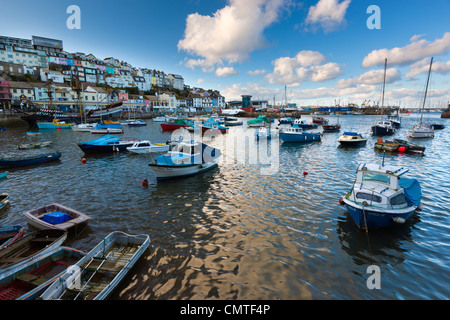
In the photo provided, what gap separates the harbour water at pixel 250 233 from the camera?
781cm

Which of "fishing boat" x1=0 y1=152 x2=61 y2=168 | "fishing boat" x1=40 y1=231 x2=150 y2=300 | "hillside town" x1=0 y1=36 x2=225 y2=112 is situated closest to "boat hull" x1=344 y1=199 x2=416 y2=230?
"fishing boat" x1=40 y1=231 x2=150 y2=300

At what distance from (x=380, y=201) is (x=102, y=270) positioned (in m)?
13.5

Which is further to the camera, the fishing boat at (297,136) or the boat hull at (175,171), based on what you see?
the fishing boat at (297,136)

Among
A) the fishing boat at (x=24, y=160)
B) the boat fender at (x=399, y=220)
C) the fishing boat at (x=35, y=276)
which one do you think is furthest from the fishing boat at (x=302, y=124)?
the fishing boat at (x=35, y=276)

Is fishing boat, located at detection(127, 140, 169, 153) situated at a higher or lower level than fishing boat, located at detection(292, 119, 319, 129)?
lower

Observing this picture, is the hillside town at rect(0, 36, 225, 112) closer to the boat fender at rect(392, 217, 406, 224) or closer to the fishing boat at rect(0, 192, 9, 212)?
the fishing boat at rect(0, 192, 9, 212)

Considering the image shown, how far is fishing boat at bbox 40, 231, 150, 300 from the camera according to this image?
21.7 feet

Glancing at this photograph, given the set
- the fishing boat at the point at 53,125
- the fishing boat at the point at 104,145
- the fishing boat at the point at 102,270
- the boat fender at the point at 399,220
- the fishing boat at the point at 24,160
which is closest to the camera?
the fishing boat at the point at 102,270

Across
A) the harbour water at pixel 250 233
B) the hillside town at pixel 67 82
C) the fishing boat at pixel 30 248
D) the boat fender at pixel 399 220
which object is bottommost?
the harbour water at pixel 250 233

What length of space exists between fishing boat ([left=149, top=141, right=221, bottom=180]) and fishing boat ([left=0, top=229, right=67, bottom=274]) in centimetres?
903

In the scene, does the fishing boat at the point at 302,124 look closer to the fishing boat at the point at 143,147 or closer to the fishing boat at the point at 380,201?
the fishing boat at the point at 143,147

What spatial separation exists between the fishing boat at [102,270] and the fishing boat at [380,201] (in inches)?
429

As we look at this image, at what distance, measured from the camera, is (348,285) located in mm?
7824

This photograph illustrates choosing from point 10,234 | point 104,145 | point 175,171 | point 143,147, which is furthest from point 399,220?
point 104,145
